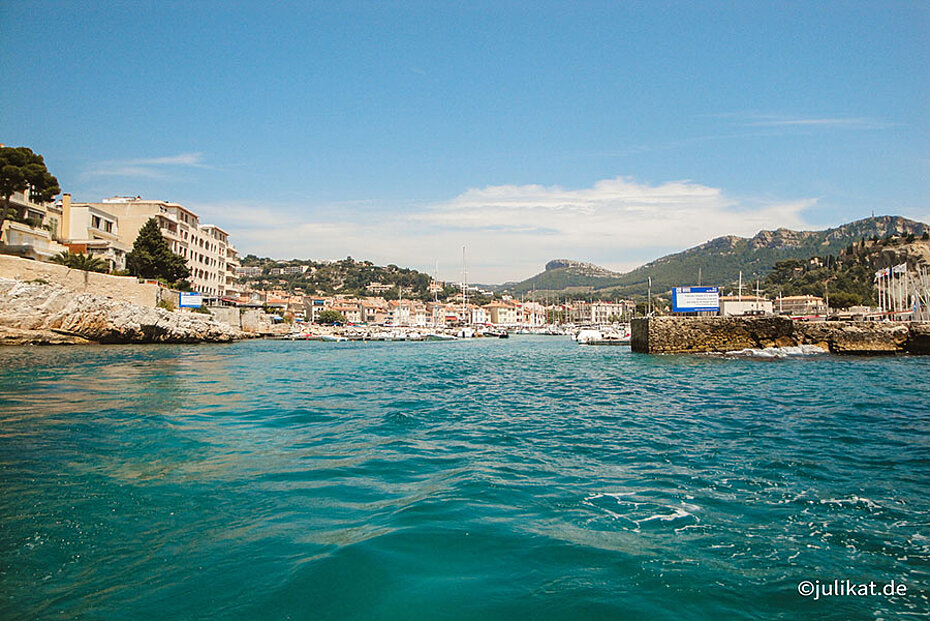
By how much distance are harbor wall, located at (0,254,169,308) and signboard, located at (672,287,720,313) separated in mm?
34830

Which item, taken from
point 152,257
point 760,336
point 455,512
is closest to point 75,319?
point 152,257

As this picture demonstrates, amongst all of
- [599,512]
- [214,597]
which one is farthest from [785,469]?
[214,597]

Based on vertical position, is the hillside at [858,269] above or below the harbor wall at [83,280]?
above

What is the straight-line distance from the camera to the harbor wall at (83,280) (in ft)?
92.2

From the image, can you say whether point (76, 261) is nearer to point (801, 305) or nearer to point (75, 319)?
point (75, 319)

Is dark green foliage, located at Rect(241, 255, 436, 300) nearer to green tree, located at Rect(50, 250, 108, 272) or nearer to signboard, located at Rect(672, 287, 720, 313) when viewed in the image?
green tree, located at Rect(50, 250, 108, 272)

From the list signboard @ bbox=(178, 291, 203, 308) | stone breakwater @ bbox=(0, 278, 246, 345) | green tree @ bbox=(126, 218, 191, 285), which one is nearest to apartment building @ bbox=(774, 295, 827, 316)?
signboard @ bbox=(178, 291, 203, 308)

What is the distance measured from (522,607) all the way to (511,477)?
8.69 feet

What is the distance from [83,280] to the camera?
104 feet

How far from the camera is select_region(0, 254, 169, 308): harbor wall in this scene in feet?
92.2

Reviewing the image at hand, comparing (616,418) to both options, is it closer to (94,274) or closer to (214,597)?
(214,597)

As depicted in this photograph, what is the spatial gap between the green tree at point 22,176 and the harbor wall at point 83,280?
623cm
